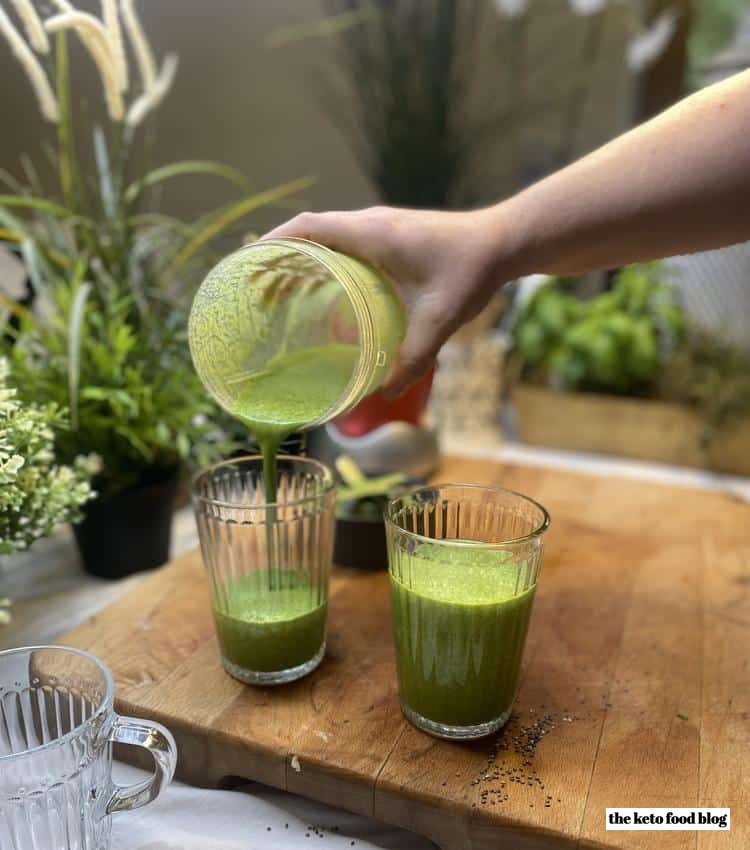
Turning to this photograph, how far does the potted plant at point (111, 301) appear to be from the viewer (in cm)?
86

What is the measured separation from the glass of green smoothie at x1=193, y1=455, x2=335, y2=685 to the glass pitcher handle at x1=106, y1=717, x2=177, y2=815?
0.54 ft

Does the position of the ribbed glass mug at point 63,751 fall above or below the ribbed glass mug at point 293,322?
below

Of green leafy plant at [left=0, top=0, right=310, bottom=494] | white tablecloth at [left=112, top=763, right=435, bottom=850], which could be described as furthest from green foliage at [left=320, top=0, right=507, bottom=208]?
white tablecloth at [left=112, top=763, right=435, bottom=850]

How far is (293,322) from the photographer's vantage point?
799mm

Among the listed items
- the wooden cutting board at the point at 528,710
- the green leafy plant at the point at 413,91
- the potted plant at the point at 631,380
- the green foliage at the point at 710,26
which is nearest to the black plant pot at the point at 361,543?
the wooden cutting board at the point at 528,710

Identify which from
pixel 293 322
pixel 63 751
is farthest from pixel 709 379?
pixel 63 751

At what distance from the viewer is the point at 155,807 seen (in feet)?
2.17

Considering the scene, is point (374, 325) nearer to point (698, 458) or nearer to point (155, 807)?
point (155, 807)

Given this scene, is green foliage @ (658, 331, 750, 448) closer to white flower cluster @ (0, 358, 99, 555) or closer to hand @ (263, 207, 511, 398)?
hand @ (263, 207, 511, 398)

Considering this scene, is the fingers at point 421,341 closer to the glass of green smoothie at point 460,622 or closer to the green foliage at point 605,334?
the glass of green smoothie at point 460,622

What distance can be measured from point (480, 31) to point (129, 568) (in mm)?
1470

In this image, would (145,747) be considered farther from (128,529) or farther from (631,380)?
(631,380)

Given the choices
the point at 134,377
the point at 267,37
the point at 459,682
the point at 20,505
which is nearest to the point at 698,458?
the point at 459,682

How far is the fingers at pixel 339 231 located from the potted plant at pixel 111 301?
29cm
